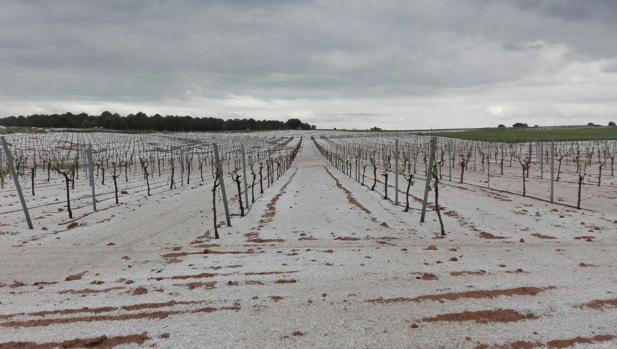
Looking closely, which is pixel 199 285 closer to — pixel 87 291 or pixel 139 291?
pixel 139 291

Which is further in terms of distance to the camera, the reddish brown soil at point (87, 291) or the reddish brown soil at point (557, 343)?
the reddish brown soil at point (87, 291)

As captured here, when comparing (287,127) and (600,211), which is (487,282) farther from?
(287,127)

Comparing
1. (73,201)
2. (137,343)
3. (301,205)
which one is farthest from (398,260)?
(73,201)

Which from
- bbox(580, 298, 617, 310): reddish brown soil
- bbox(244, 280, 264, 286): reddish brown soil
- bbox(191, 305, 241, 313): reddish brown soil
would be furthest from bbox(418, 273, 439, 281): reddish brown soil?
bbox(191, 305, 241, 313): reddish brown soil

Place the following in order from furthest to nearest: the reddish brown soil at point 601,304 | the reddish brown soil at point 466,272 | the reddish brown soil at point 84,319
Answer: the reddish brown soil at point 466,272, the reddish brown soil at point 601,304, the reddish brown soil at point 84,319

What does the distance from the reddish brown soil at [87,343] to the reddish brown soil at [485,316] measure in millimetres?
2957

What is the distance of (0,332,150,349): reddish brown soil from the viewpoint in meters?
4.14

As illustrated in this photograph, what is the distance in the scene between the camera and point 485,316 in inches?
183

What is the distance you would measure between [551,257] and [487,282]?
Result: 2072 millimetres

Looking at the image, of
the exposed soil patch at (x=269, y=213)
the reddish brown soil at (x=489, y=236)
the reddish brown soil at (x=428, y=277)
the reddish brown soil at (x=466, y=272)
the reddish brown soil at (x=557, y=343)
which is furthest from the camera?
the exposed soil patch at (x=269, y=213)

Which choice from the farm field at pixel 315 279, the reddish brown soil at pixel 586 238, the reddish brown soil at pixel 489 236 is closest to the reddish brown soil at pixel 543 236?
the farm field at pixel 315 279

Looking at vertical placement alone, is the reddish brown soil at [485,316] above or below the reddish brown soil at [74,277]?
above

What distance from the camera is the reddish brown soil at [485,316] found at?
14.9 ft

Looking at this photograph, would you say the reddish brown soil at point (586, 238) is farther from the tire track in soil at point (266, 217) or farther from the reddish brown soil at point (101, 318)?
the reddish brown soil at point (101, 318)
